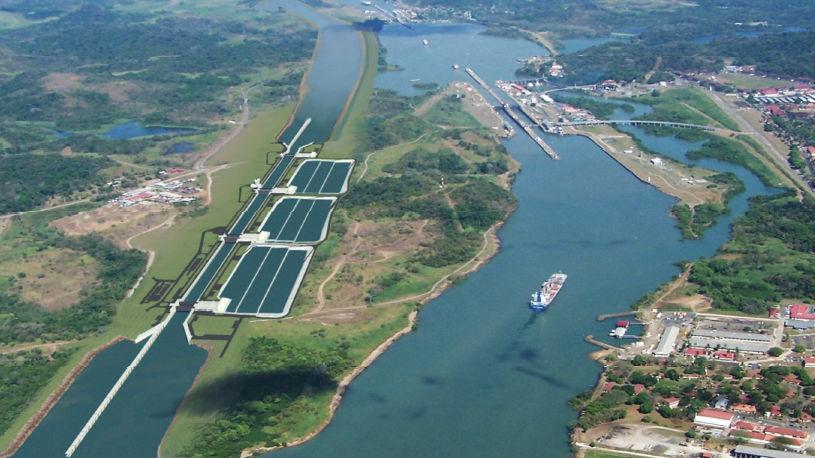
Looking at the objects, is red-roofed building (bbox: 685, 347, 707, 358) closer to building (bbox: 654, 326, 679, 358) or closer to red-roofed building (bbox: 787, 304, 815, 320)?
building (bbox: 654, 326, 679, 358)

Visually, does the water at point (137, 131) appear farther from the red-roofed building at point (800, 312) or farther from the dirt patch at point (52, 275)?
the red-roofed building at point (800, 312)

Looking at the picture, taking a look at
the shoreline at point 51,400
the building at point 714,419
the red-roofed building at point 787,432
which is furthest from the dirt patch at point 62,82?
the red-roofed building at point 787,432

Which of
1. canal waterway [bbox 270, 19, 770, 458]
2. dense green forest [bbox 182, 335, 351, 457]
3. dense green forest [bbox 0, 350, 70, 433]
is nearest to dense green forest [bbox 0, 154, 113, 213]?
dense green forest [bbox 0, 350, 70, 433]

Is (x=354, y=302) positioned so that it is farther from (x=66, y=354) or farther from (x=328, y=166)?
(x=328, y=166)

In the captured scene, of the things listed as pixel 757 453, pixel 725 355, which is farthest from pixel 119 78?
pixel 757 453

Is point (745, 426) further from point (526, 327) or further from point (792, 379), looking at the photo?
point (526, 327)

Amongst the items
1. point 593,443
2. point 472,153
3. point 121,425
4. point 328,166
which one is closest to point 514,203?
point 472,153
